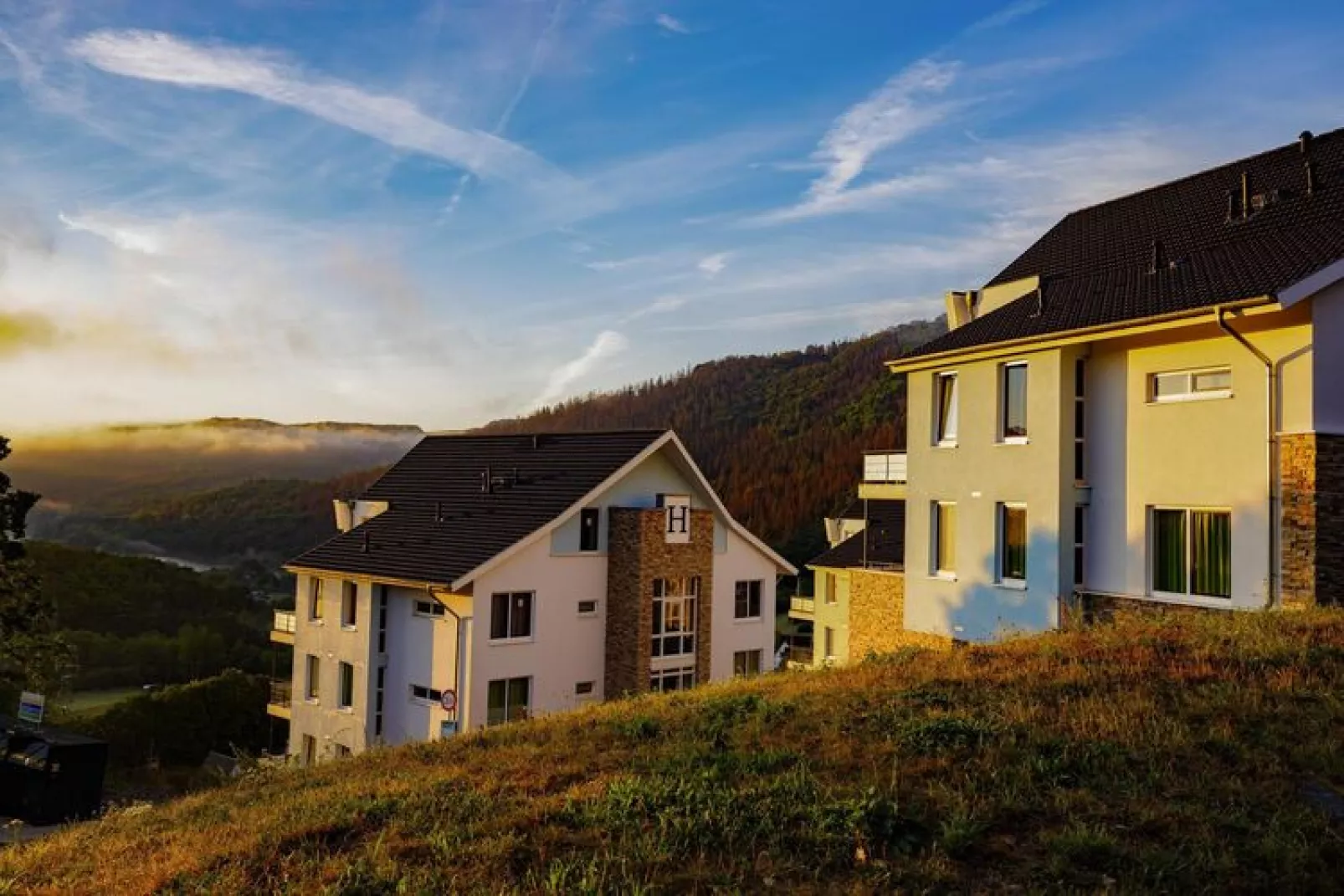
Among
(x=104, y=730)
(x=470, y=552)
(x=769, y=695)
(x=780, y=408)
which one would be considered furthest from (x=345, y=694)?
(x=780, y=408)

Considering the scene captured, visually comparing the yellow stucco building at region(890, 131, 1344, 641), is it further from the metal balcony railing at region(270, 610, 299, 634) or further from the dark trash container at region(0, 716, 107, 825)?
the dark trash container at region(0, 716, 107, 825)

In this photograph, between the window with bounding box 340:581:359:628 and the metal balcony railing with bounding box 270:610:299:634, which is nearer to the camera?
the window with bounding box 340:581:359:628

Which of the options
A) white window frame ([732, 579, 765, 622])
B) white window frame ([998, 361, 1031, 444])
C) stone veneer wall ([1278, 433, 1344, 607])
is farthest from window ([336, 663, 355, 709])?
stone veneer wall ([1278, 433, 1344, 607])

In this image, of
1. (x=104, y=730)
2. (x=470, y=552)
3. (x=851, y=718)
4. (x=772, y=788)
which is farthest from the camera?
(x=104, y=730)

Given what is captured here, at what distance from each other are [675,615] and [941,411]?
10720 millimetres

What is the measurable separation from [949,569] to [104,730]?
106 feet

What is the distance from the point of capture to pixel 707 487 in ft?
99.0

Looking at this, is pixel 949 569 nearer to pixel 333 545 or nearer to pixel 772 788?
pixel 772 788

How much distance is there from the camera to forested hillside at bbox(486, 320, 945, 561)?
7344cm

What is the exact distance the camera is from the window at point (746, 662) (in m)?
30.8

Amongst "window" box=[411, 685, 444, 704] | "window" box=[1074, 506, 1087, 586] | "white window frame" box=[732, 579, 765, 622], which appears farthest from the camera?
"white window frame" box=[732, 579, 765, 622]

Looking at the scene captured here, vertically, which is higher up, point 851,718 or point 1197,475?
point 1197,475

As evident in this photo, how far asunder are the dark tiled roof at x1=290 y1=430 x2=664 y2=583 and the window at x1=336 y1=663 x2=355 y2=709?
2.87 meters

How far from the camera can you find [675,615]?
28.4m
